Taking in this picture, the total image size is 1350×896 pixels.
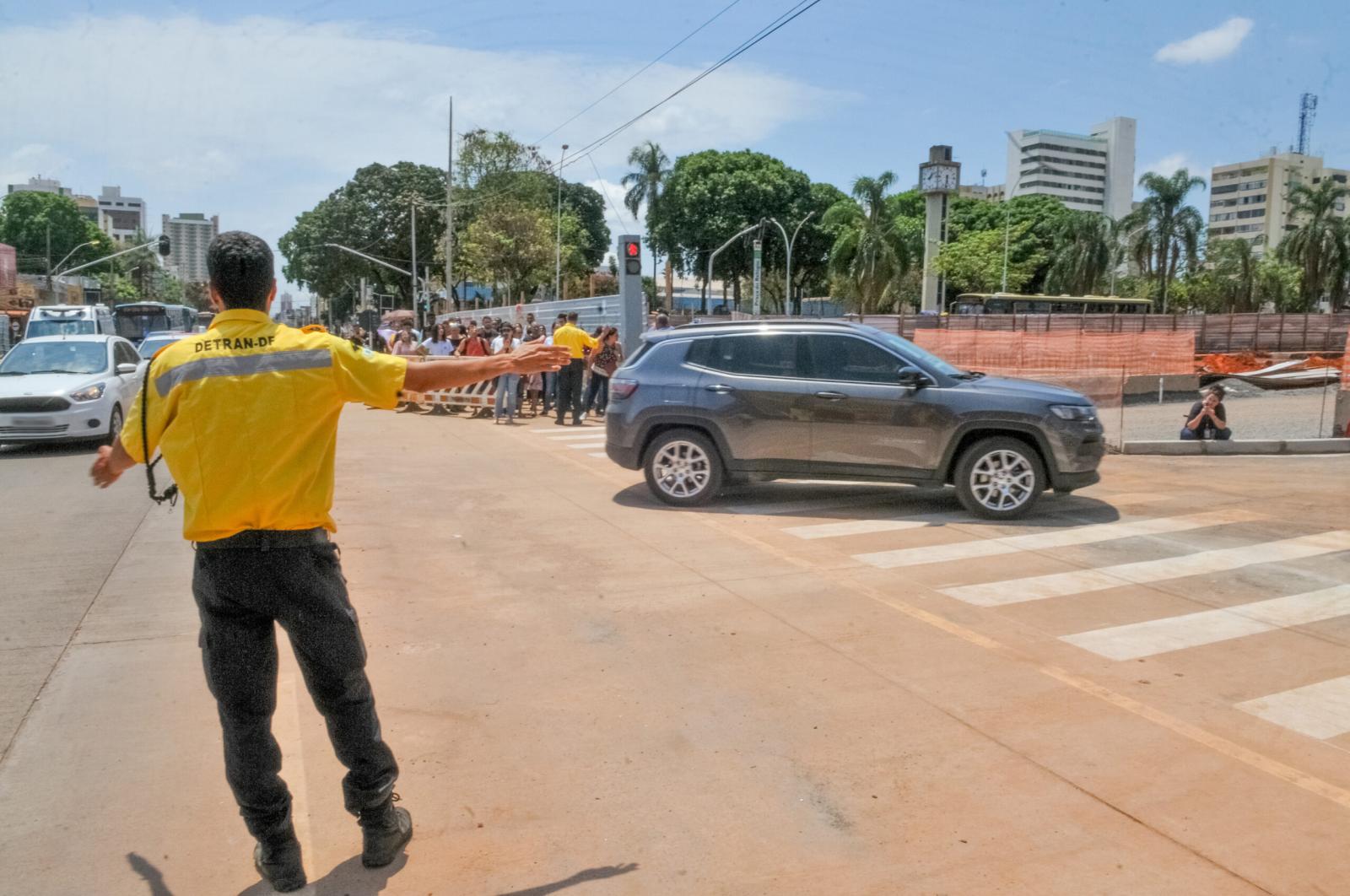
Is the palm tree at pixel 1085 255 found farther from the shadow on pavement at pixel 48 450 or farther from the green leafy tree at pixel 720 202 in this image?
the shadow on pavement at pixel 48 450

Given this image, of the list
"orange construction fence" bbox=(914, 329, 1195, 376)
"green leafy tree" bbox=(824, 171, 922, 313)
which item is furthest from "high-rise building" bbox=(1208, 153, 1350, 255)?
"orange construction fence" bbox=(914, 329, 1195, 376)

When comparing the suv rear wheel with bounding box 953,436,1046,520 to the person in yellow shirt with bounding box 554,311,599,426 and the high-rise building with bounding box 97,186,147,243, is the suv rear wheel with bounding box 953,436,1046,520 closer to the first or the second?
the person in yellow shirt with bounding box 554,311,599,426

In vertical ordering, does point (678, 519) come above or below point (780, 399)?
below

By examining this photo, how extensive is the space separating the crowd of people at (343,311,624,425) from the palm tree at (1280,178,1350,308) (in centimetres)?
6312

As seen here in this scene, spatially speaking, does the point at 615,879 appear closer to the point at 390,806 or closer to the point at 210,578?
the point at 390,806

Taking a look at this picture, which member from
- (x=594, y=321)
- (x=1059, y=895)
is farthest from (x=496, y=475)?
(x=594, y=321)

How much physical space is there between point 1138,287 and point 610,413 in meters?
76.9

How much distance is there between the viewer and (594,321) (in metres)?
23.1

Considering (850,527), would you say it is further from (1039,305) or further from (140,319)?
(140,319)

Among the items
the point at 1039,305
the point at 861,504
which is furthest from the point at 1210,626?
the point at 1039,305

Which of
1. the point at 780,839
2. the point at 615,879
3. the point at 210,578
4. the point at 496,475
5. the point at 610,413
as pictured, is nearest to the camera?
the point at 210,578

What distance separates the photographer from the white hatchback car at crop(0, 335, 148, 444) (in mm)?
13789

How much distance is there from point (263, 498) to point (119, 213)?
210191mm

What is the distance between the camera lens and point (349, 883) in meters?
3.34
